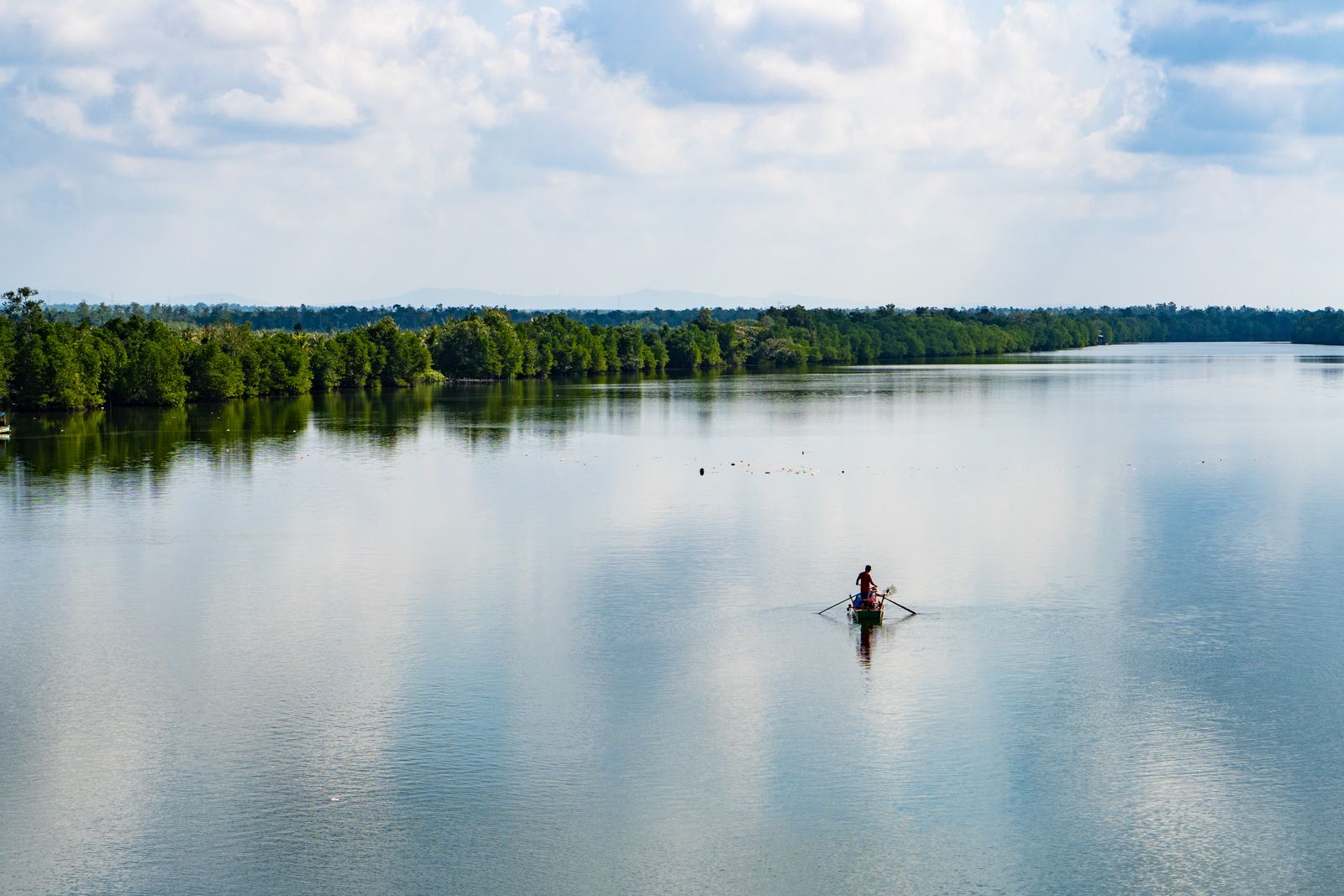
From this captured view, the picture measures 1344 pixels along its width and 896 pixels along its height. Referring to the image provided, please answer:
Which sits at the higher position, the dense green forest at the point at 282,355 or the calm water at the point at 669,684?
the dense green forest at the point at 282,355

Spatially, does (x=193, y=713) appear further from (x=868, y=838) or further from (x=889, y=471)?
(x=889, y=471)

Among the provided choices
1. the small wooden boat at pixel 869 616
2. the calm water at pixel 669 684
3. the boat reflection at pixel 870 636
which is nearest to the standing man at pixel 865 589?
the small wooden boat at pixel 869 616

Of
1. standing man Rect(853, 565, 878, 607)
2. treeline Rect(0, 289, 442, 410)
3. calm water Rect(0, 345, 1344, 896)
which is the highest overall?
treeline Rect(0, 289, 442, 410)

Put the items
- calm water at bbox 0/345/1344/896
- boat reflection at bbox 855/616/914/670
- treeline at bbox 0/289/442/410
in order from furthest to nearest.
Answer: treeline at bbox 0/289/442/410 < boat reflection at bbox 855/616/914/670 < calm water at bbox 0/345/1344/896

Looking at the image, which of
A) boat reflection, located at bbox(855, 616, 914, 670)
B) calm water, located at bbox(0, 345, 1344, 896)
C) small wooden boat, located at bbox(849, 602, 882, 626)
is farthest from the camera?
small wooden boat, located at bbox(849, 602, 882, 626)

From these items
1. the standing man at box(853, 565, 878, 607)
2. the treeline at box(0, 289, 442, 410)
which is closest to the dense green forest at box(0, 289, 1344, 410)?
the treeline at box(0, 289, 442, 410)

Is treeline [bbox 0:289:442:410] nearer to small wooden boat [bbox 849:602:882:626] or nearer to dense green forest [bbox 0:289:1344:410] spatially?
dense green forest [bbox 0:289:1344:410]

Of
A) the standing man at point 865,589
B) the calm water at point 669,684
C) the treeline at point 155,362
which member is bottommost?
the calm water at point 669,684

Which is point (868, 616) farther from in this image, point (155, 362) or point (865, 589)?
point (155, 362)

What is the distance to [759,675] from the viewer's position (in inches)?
1076

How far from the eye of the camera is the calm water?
19.6m

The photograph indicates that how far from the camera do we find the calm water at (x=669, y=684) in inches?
771

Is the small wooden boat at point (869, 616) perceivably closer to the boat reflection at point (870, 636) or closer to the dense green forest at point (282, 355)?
the boat reflection at point (870, 636)

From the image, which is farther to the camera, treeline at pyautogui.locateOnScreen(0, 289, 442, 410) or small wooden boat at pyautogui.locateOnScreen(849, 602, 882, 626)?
treeline at pyautogui.locateOnScreen(0, 289, 442, 410)
